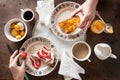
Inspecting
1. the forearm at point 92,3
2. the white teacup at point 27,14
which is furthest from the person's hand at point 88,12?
the white teacup at point 27,14

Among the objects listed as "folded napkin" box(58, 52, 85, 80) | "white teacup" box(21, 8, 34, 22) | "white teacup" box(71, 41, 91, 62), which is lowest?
"folded napkin" box(58, 52, 85, 80)

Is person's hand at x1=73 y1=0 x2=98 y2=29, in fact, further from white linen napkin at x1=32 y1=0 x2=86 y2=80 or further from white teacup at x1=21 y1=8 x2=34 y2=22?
white teacup at x1=21 y1=8 x2=34 y2=22

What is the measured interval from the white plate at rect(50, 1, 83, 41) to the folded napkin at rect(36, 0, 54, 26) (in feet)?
0.08

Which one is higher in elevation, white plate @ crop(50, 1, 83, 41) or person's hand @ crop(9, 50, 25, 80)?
white plate @ crop(50, 1, 83, 41)

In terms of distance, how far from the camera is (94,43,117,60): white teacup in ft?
4.32

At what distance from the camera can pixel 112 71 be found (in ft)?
4.44

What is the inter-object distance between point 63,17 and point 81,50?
18cm

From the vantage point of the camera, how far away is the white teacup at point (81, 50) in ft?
4.38

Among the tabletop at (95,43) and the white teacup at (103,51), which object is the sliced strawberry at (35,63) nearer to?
the tabletop at (95,43)

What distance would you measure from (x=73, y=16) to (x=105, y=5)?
16cm

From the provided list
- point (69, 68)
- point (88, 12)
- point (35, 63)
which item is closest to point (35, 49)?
point (35, 63)

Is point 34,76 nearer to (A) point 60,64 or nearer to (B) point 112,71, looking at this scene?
(A) point 60,64

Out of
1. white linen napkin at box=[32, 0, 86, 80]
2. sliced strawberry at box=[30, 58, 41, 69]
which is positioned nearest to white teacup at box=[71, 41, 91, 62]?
white linen napkin at box=[32, 0, 86, 80]

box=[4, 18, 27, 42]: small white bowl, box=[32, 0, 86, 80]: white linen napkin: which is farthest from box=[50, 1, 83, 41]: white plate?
box=[4, 18, 27, 42]: small white bowl
